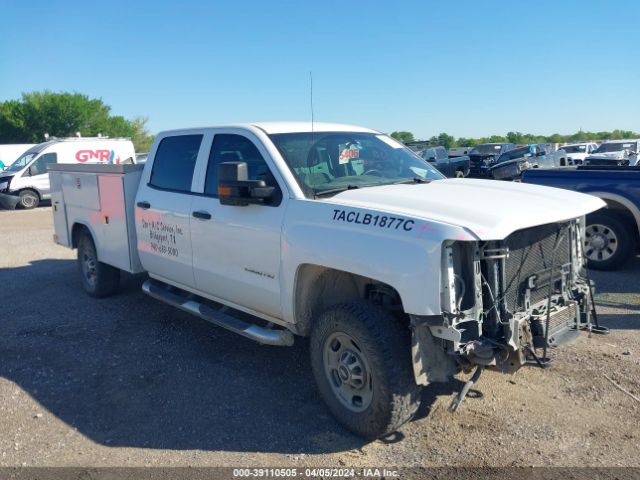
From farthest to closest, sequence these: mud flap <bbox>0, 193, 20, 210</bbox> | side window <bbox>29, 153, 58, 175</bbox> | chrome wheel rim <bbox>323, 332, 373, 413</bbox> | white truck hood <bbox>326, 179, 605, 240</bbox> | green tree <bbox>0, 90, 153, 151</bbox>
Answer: green tree <bbox>0, 90, 153, 151</bbox> < side window <bbox>29, 153, 58, 175</bbox> < mud flap <bbox>0, 193, 20, 210</bbox> < chrome wheel rim <bbox>323, 332, 373, 413</bbox> < white truck hood <bbox>326, 179, 605, 240</bbox>

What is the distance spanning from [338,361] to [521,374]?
5.72 feet

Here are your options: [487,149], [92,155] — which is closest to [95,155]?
[92,155]

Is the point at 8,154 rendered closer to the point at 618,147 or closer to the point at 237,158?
the point at 237,158

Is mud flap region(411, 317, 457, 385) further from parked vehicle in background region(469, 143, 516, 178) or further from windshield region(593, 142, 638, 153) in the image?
windshield region(593, 142, 638, 153)

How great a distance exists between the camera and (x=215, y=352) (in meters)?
5.32

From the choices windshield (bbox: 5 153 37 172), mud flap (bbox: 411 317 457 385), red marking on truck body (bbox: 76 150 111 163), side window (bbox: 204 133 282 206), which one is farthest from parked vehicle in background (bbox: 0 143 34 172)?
mud flap (bbox: 411 317 457 385)

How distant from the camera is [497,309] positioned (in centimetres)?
342

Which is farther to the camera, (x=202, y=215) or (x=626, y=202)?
(x=626, y=202)

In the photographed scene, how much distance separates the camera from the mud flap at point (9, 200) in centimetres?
1925

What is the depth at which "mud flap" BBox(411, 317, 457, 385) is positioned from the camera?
3424mm

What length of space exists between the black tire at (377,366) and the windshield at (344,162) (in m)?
0.99

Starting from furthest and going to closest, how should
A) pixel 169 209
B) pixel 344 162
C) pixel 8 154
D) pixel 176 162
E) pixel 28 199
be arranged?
pixel 8 154 < pixel 28 199 < pixel 176 162 < pixel 169 209 < pixel 344 162

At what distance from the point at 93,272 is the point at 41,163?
1492 centimetres

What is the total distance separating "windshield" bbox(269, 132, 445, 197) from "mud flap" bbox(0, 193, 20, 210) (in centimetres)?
1782
